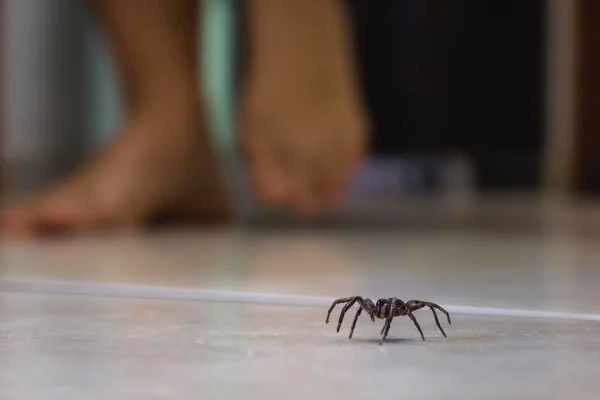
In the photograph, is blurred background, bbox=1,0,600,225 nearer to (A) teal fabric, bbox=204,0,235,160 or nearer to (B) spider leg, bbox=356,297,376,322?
(A) teal fabric, bbox=204,0,235,160

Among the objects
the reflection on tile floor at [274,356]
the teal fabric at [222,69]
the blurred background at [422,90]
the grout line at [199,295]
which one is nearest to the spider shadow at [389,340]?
the reflection on tile floor at [274,356]

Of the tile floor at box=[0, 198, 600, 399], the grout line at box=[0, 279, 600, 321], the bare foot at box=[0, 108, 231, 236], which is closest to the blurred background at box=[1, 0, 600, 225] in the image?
the bare foot at box=[0, 108, 231, 236]

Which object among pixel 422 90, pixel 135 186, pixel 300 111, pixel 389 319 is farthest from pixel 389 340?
pixel 422 90

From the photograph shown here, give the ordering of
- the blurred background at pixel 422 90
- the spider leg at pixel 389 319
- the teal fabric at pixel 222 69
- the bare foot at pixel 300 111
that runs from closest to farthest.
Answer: the spider leg at pixel 389 319 → the bare foot at pixel 300 111 → the blurred background at pixel 422 90 → the teal fabric at pixel 222 69

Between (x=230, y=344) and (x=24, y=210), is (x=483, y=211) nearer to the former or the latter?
(x=24, y=210)

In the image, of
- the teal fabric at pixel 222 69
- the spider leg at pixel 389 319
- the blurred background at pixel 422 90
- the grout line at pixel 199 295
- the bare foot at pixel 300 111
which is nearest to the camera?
the spider leg at pixel 389 319

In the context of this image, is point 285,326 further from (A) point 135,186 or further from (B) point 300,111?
(A) point 135,186

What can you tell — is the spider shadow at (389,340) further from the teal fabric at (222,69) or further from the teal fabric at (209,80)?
the teal fabric at (222,69)
